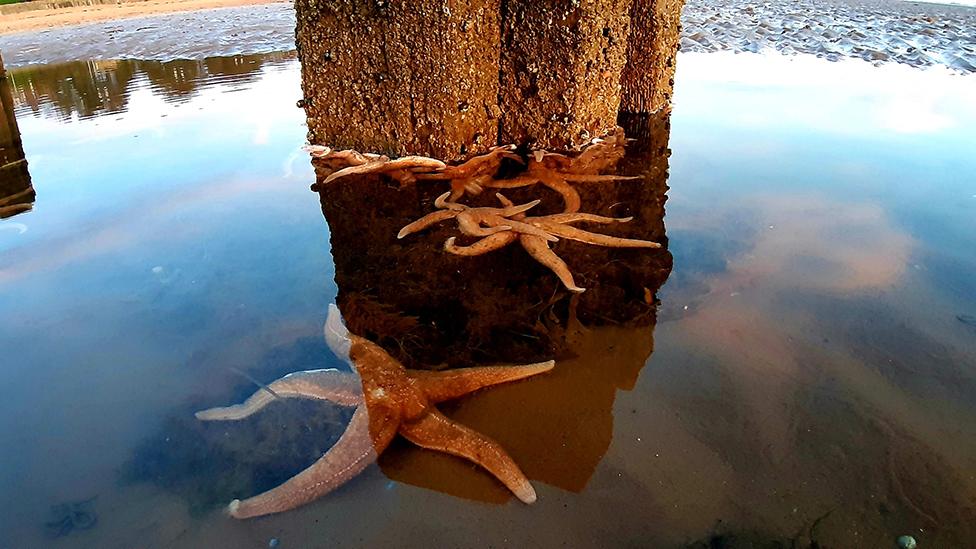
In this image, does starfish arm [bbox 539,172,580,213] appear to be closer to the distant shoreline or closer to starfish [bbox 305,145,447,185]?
starfish [bbox 305,145,447,185]

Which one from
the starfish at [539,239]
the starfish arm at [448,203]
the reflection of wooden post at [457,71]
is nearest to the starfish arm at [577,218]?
the starfish at [539,239]

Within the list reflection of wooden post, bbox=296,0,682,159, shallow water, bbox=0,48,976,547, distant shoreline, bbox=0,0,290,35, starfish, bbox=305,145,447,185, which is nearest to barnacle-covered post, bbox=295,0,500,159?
reflection of wooden post, bbox=296,0,682,159

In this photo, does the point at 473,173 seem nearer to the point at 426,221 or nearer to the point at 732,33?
the point at 426,221

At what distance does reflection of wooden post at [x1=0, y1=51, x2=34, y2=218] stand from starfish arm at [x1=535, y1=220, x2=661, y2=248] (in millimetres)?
4433

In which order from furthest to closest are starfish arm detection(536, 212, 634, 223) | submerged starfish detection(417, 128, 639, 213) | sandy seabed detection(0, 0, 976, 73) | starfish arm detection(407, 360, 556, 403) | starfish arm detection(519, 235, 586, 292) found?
sandy seabed detection(0, 0, 976, 73)
submerged starfish detection(417, 128, 639, 213)
starfish arm detection(536, 212, 634, 223)
starfish arm detection(519, 235, 586, 292)
starfish arm detection(407, 360, 556, 403)

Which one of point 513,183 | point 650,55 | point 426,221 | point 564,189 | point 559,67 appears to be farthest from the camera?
point 650,55

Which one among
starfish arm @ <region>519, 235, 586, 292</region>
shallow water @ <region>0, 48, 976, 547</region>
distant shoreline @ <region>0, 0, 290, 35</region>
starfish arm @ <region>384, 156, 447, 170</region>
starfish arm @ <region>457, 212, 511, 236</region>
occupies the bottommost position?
shallow water @ <region>0, 48, 976, 547</region>

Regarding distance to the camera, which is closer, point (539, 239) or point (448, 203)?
point (539, 239)

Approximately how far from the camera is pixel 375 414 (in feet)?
8.34

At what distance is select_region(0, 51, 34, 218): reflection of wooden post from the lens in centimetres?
517

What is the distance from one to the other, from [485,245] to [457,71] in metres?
2.34

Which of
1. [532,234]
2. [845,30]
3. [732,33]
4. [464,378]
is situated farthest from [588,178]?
[845,30]

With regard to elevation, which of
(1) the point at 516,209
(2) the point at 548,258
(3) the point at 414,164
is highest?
(3) the point at 414,164

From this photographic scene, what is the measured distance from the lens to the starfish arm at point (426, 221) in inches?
167
